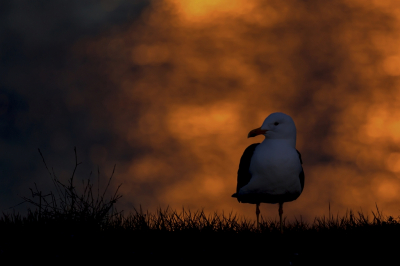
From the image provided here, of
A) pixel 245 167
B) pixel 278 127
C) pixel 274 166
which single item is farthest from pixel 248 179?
pixel 278 127

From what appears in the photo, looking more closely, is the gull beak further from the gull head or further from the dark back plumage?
the dark back plumage

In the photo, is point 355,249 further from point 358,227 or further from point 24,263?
point 24,263

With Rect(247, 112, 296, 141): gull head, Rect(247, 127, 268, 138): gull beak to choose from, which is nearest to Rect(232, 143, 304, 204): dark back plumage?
Rect(247, 127, 268, 138): gull beak

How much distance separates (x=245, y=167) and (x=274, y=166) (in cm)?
82

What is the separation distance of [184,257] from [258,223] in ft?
7.97

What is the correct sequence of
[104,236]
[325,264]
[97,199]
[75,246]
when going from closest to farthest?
[325,264] < [75,246] < [104,236] < [97,199]

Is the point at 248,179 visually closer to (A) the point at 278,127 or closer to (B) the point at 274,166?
(B) the point at 274,166

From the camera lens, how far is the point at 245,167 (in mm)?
8789

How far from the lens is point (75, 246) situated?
22.8 feet

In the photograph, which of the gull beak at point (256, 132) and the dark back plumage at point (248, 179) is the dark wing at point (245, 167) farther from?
the gull beak at point (256, 132)

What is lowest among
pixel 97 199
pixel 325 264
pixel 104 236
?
pixel 325 264

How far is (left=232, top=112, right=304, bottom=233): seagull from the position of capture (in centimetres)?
815

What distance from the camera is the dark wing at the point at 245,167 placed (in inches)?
341

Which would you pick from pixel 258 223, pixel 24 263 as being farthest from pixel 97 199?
pixel 258 223
